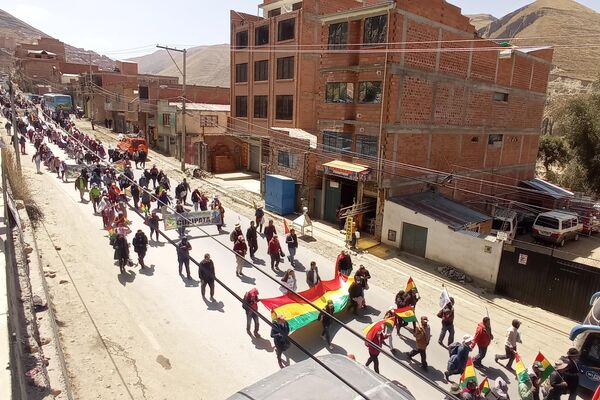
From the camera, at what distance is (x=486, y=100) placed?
27.9 meters

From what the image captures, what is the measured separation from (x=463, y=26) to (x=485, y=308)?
59.9 feet

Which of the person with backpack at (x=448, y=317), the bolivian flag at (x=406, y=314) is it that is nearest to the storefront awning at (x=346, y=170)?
the bolivian flag at (x=406, y=314)

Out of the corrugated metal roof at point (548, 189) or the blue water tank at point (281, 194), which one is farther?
the corrugated metal roof at point (548, 189)

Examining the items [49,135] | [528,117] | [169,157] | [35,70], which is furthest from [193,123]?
[35,70]

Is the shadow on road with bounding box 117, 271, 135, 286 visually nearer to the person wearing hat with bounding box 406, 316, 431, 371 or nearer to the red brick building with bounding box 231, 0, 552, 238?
the person wearing hat with bounding box 406, 316, 431, 371

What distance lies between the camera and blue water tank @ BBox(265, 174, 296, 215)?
25922 millimetres

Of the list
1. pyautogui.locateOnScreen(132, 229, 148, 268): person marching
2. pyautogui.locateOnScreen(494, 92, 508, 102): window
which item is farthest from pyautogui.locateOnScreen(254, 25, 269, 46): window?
pyautogui.locateOnScreen(132, 229, 148, 268): person marching

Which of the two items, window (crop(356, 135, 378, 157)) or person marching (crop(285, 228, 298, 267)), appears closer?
person marching (crop(285, 228, 298, 267))

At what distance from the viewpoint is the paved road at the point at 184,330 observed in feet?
31.2

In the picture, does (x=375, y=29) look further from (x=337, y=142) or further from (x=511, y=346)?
(x=511, y=346)

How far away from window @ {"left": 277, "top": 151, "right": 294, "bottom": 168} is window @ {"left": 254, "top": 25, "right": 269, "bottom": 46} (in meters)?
14.4

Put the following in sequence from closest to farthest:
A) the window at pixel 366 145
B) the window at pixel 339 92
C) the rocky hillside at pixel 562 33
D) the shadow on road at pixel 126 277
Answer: the shadow on road at pixel 126 277
the window at pixel 366 145
the window at pixel 339 92
the rocky hillside at pixel 562 33

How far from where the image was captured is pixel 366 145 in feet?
75.9

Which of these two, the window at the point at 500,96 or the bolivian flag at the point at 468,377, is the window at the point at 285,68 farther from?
the bolivian flag at the point at 468,377
